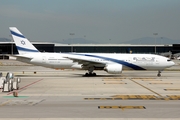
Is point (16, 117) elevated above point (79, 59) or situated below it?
below

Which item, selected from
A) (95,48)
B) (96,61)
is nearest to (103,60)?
(96,61)

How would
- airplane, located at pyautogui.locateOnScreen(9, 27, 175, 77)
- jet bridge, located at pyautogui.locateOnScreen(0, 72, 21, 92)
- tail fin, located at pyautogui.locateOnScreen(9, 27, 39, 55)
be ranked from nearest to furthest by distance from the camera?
jet bridge, located at pyautogui.locateOnScreen(0, 72, 21, 92)
airplane, located at pyautogui.locateOnScreen(9, 27, 175, 77)
tail fin, located at pyautogui.locateOnScreen(9, 27, 39, 55)

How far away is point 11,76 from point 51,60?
15689 millimetres

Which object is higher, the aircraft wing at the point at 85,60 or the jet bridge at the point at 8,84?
the aircraft wing at the point at 85,60

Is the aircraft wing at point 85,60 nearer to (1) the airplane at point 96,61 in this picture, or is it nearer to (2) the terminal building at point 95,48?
(1) the airplane at point 96,61

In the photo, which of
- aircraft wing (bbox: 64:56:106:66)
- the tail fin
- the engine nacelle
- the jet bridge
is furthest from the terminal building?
the jet bridge

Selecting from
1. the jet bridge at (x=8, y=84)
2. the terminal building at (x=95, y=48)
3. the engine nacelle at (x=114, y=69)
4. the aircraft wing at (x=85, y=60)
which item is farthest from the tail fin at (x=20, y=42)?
the terminal building at (x=95, y=48)

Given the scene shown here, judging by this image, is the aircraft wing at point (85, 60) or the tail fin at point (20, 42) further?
the tail fin at point (20, 42)

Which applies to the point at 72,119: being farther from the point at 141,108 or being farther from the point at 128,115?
the point at 141,108

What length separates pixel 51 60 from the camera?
137ft

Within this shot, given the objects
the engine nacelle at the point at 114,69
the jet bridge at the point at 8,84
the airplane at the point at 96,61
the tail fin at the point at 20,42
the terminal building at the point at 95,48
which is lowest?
the jet bridge at the point at 8,84

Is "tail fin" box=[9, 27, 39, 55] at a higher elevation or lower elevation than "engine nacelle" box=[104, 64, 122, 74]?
higher

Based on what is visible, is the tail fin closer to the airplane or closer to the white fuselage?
the airplane

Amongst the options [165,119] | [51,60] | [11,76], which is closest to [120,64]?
[51,60]
